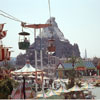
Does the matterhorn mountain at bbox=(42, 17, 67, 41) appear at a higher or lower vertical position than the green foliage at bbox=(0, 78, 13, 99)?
higher

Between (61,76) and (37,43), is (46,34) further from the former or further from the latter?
(37,43)

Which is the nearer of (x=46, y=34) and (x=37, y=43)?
(x=37, y=43)

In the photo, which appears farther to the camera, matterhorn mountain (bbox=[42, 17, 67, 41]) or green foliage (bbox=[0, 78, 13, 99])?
matterhorn mountain (bbox=[42, 17, 67, 41])

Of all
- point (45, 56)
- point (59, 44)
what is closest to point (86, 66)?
point (45, 56)

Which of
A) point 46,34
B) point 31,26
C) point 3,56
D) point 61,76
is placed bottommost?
point 61,76

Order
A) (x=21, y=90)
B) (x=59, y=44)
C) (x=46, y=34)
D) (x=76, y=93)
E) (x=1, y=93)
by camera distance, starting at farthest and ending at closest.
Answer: (x=46, y=34), (x=59, y=44), (x=76, y=93), (x=1, y=93), (x=21, y=90)

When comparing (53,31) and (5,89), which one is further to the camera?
(53,31)

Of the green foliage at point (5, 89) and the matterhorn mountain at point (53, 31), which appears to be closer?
the green foliage at point (5, 89)

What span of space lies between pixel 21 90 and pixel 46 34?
6747 cm

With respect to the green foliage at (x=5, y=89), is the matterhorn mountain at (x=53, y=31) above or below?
above

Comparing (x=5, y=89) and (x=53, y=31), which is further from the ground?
(x=53, y=31)

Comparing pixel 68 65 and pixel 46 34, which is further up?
pixel 46 34

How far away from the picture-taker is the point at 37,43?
1237 centimetres

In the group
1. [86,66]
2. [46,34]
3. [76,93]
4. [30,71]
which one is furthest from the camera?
[46,34]
